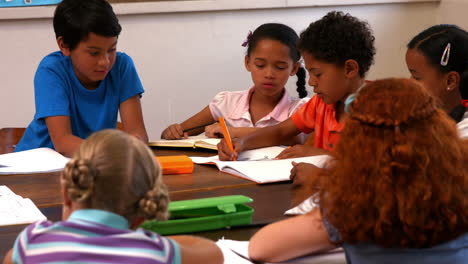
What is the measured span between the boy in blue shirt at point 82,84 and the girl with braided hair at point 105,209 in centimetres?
127

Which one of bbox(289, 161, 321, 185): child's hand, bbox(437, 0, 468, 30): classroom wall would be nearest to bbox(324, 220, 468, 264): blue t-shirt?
bbox(289, 161, 321, 185): child's hand

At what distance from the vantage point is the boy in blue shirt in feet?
7.64

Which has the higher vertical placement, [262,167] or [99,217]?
[99,217]

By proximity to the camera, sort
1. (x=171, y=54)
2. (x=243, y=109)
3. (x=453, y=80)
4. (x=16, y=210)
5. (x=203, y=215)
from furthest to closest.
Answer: (x=171, y=54) < (x=243, y=109) < (x=453, y=80) < (x=16, y=210) < (x=203, y=215)

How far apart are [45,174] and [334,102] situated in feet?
3.24

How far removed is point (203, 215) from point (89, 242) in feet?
1.71

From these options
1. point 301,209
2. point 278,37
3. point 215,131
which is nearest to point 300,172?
point 301,209

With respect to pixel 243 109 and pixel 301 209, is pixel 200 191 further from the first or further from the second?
pixel 243 109

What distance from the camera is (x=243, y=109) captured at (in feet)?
9.41

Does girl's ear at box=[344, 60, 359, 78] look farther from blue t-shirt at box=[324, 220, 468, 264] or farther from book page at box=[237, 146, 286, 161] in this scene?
blue t-shirt at box=[324, 220, 468, 264]

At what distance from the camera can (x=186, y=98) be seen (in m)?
3.85

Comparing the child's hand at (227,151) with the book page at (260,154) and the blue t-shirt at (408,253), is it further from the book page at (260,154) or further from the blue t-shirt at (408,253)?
the blue t-shirt at (408,253)

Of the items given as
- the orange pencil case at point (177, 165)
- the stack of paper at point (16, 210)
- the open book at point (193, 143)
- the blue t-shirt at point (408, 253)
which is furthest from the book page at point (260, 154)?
the blue t-shirt at point (408, 253)

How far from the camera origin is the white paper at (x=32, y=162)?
2068 millimetres
